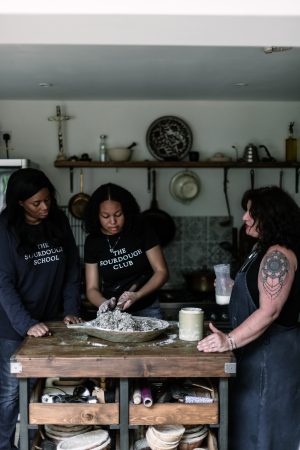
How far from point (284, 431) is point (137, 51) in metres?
2.14

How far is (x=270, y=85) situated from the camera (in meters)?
4.59

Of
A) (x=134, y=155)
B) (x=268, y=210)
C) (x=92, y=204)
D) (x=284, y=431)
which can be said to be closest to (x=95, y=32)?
(x=268, y=210)

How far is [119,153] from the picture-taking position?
5023mm

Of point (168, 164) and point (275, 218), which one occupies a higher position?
point (168, 164)

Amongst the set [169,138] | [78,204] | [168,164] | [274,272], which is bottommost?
[274,272]

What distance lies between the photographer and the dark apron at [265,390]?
2.68 metres

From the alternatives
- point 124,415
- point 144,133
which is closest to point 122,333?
point 124,415

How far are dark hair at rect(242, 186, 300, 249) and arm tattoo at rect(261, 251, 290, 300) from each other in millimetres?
82

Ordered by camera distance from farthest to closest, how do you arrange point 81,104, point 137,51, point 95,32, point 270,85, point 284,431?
point 81,104 < point 270,85 < point 137,51 < point 284,431 < point 95,32

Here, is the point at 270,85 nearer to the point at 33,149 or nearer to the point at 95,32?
the point at 33,149

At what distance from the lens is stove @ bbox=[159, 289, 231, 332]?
14.3 feet

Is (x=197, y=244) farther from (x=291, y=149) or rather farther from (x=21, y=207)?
(x=21, y=207)

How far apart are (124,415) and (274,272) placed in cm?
79

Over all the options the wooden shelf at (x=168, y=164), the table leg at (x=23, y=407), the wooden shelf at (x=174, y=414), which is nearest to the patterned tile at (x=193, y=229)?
the wooden shelf at (x=168, y=164)
